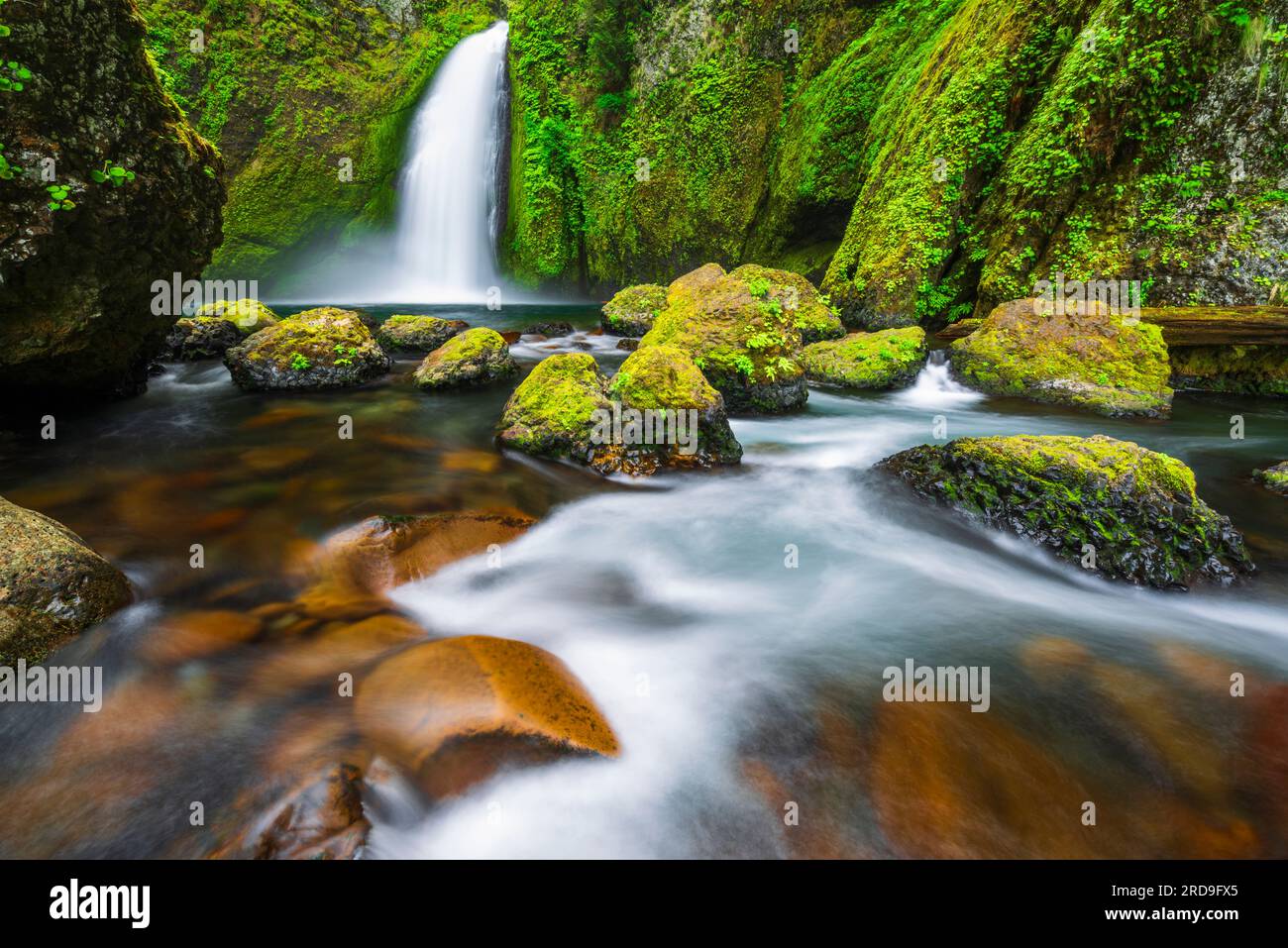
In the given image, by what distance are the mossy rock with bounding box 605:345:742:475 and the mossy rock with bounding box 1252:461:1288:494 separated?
4852 mm

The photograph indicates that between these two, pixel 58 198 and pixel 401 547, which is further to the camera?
pixel 58 198

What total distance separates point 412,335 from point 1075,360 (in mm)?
10716

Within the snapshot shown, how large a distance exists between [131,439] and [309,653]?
5093mm

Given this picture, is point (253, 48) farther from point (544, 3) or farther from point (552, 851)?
point (552, 851)

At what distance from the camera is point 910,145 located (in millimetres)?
11555

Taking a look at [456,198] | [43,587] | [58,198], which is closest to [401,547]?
[43,587]

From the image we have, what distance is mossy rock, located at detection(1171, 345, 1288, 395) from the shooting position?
784cm

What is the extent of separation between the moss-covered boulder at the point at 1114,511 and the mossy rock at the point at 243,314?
12233 millimetres

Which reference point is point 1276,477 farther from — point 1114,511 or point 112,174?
point 112,174

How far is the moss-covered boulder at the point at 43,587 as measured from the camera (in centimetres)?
260

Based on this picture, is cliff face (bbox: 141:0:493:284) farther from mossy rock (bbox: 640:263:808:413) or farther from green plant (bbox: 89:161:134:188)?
mossy rock (bbox: 640:263:808:413)

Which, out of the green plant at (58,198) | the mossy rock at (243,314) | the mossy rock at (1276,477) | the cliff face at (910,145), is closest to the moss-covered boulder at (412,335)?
the mossy rock at (243,314)

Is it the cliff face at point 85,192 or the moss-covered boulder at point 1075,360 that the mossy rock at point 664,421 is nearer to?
the cliff face at point 85,192
